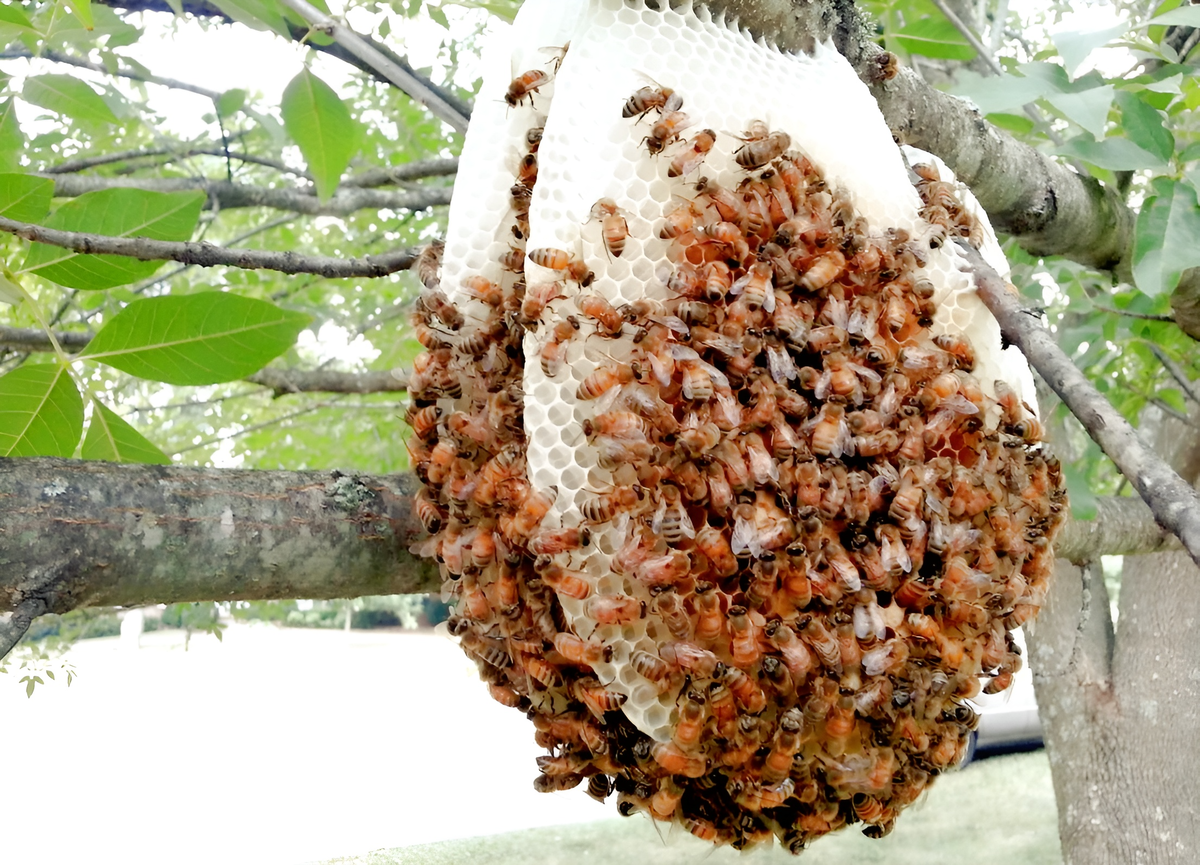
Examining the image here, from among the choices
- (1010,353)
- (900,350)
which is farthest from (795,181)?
(1010,353)

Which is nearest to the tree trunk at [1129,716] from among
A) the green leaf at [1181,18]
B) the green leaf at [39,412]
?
the green leaf at [1181,18]

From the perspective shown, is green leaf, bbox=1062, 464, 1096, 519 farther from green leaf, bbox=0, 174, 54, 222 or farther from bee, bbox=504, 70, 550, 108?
green leaf, bbox=0, 174, 54, 222

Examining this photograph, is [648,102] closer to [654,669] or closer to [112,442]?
[654,669]

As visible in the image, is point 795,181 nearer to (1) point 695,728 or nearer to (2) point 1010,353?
(2) point 1010,353

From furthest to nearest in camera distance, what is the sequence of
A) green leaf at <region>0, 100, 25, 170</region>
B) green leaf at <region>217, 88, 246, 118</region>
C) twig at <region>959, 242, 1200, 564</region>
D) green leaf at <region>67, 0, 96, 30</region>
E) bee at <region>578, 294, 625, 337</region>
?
green leaf at <region>217, 88, 246, 118</region>
green leaf at <region>0, 100, 25, 170</region>
bee at <region>578, 294, 625, 337</region>
green leaf at <region>67, 0, 96, 30</region>
twig at <region>959, 242, 1200, 564</region>

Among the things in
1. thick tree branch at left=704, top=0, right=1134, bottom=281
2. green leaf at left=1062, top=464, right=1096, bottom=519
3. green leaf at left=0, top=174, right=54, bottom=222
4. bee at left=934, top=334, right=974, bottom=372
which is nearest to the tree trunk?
green leaf at left=1062, top=464, right=1096, bottom=519

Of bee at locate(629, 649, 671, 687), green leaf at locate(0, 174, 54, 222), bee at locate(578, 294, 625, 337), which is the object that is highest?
green leaf at locate(0, 174, 54, 222)
